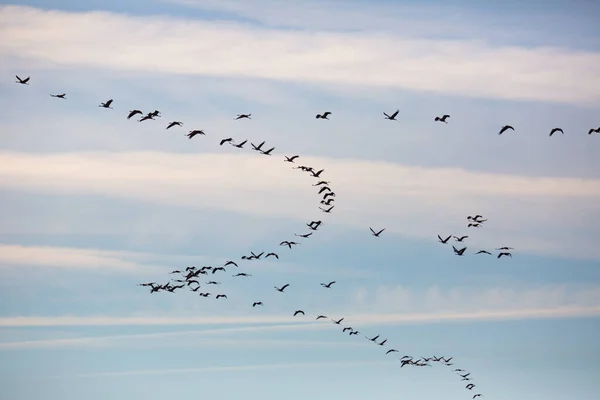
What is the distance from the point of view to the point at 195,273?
168750 millimetres

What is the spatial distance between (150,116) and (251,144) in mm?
12188

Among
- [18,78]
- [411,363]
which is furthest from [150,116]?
[411,363]

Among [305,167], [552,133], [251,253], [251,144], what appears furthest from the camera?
[251,253]

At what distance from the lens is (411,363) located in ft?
587

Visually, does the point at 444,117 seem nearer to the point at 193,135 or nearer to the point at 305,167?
the point at 305,167

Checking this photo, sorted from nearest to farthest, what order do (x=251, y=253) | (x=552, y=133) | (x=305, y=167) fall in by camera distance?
(x=552, y=133)
(x=305, y=167)
(x=251, y=253)

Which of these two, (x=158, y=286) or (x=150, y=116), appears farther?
(x=158, y=286)

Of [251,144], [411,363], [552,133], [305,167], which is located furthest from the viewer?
[411,363]

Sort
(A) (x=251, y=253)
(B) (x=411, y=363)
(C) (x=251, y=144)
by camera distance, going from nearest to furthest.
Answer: (C) (x=251, y=144) < (A) (x=251, y=253) < (B) (x=411, y=363)

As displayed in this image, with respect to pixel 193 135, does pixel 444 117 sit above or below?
above

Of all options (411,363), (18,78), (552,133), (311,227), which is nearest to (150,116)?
(18,78)

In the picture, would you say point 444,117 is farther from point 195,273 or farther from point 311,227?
point 195,273

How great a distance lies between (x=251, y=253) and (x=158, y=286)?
14.9 meters

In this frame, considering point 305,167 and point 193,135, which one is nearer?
point 193,135
